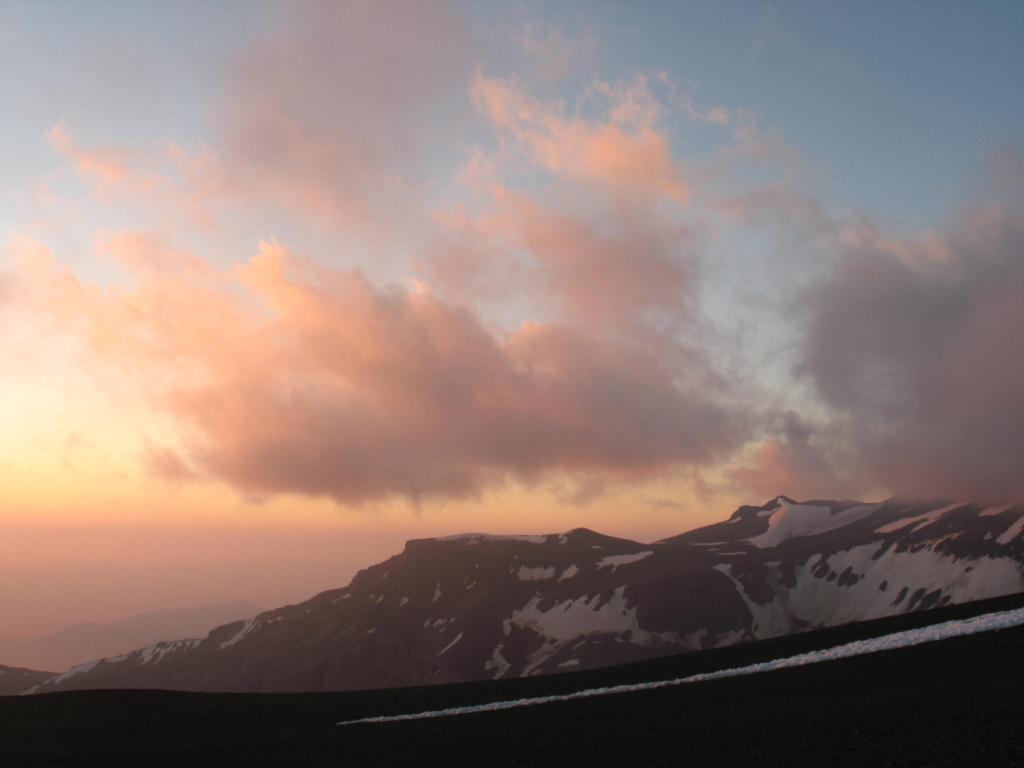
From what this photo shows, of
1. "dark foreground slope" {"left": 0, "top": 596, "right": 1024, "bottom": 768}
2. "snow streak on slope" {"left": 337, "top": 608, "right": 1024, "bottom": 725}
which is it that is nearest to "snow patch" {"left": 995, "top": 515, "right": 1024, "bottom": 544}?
"dark foreground slope" {"left": 0, "top": 596, "right": 1024, "bottom": 768}

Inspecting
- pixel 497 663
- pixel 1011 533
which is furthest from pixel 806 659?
pixel 1011 533

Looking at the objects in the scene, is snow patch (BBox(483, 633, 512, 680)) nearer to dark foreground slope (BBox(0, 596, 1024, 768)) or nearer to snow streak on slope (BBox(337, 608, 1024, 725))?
dark foreground slope (BBox(0, 596, 1024, 768))

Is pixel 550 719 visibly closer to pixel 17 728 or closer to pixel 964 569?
pixel 17 728

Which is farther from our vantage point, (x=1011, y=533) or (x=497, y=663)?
(x=497, y=663)

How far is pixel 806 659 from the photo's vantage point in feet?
132

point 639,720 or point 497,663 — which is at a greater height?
point 639,720

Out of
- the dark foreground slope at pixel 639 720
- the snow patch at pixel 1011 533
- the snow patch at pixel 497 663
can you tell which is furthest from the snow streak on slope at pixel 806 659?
the snow patch at pixel 1011 533

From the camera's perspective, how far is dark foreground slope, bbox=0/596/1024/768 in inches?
821

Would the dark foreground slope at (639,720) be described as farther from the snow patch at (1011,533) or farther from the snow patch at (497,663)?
the snow patch at (1011,533)

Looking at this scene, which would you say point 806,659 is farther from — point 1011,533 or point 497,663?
point 1011,533

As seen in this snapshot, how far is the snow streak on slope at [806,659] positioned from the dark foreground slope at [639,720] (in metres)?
2.18

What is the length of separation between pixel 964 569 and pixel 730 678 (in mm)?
170518

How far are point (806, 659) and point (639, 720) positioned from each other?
15293mm

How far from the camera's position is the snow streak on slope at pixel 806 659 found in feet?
125
